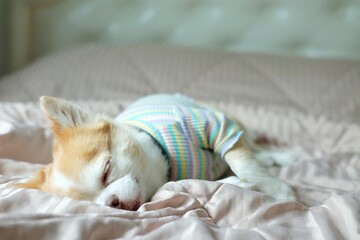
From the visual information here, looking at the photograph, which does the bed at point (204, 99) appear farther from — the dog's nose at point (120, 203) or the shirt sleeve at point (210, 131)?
the shirt sleeve at point (210, 131)

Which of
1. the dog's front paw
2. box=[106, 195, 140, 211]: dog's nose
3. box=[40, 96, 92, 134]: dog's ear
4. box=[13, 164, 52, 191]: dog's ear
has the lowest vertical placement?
the dog's front paw

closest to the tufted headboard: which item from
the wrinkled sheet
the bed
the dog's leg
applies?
the bed

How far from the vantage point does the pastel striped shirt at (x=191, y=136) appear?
41.7 inches

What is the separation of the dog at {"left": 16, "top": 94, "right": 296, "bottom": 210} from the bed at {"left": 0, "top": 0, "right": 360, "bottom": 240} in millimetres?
80

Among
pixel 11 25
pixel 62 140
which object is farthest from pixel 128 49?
pixel 62 140

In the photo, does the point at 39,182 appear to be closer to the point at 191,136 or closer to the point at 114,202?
the point at 114,202

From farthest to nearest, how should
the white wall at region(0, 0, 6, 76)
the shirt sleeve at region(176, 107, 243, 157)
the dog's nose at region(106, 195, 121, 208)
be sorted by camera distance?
the white wall at region(0, 0, 6, 76) → the shirt sleeve at region(176, 107, 243, 157) → the dog's nose at region(106, 195, 121, 208)

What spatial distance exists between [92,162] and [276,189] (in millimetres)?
413

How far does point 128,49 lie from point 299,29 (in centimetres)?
79

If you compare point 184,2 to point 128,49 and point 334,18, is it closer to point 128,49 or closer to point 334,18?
point 128,49

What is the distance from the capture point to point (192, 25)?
2090mm

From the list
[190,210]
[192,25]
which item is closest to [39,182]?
[190,210]

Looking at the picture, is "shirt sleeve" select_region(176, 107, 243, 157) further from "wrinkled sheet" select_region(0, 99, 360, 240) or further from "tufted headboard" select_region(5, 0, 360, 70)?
"tufted headboard" select_region(5, 0, 360, 70)

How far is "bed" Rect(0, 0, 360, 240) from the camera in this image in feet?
2.41
